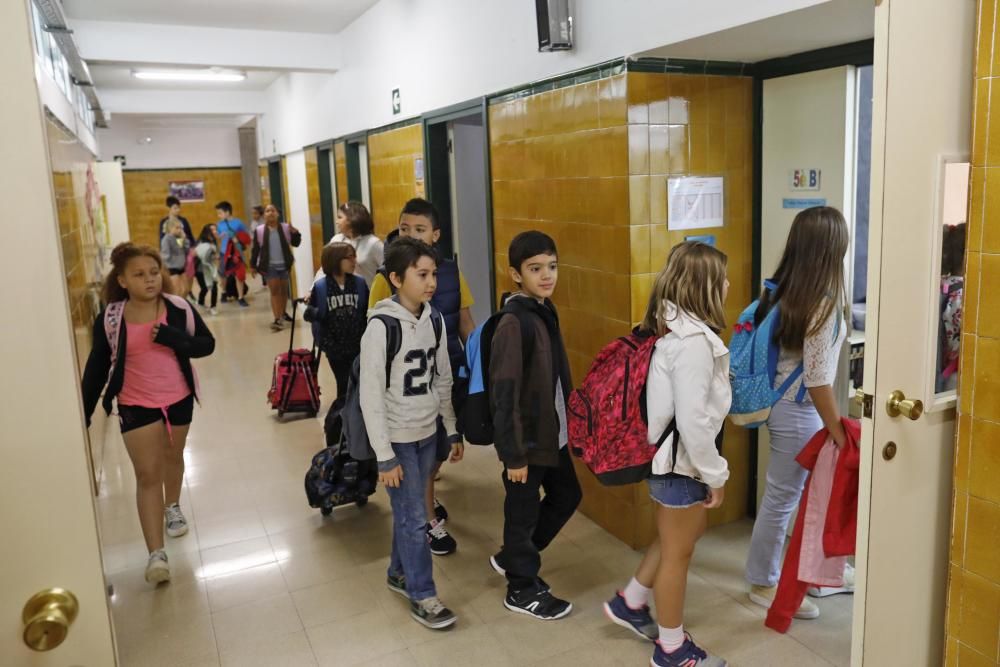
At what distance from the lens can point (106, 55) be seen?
6574mm

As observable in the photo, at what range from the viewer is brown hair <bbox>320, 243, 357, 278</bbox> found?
4.10m

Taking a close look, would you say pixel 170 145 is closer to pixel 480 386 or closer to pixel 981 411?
pixel 480 386

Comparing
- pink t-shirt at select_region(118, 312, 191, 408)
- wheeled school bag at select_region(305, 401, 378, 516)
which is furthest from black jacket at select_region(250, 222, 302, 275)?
pink t-shirt at select_region(118, 312, 191, 408)

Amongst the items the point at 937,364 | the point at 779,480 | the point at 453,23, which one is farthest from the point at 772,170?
the point at 453,23

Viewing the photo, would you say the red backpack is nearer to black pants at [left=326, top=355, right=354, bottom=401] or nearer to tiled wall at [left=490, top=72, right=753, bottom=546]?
tiled wall at [left=490, top=72, right=753, bottom=546]

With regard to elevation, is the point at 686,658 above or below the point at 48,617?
below

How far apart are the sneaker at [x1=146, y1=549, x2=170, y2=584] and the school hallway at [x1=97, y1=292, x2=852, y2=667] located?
0.05 meters

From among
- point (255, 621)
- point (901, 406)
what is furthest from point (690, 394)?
point (255, 621)

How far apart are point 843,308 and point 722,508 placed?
4.32 ft

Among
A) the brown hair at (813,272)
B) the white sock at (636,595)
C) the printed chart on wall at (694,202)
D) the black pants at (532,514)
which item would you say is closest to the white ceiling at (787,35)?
the printed chart on wall at (694,202)

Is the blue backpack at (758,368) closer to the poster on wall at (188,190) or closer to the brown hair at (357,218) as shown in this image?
the brown hair at (357,218)

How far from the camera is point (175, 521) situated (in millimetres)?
3779

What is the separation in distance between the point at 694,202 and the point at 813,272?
0.82 meters

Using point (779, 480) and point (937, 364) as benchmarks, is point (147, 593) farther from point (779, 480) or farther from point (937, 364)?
point (937, 364)
